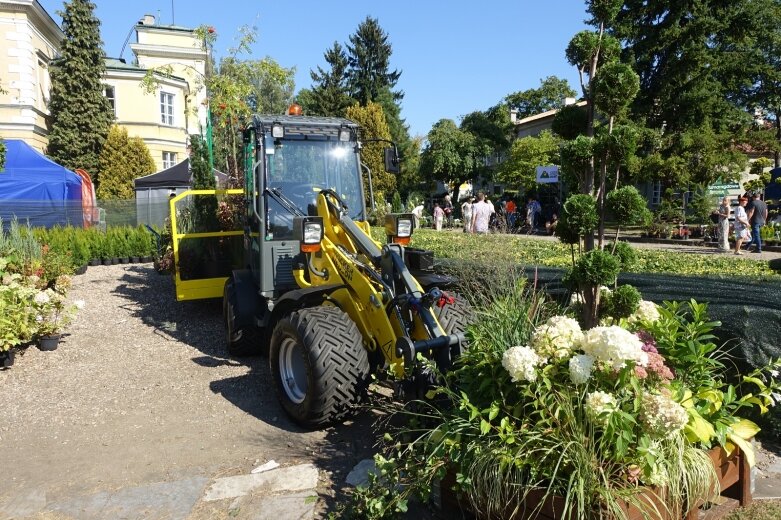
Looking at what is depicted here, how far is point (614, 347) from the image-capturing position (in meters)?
2.78

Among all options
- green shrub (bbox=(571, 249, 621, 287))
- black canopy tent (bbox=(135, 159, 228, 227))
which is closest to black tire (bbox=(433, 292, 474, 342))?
green shrub (bbox=(571, 249, 621, 287))

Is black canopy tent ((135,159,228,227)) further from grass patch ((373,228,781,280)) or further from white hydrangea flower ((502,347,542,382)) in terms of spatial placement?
white hydrangea flower ((502,347,542,382))

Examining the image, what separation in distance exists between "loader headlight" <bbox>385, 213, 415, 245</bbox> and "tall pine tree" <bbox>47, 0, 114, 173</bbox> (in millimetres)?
24894

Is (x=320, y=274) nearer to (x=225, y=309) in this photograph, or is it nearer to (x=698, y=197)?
(x=225, y=309)

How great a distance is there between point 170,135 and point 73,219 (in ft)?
48.4

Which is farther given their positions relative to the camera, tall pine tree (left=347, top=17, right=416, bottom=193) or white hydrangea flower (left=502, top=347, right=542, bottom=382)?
tall pine tree (left=347, top=17, right=416, bottom=193)

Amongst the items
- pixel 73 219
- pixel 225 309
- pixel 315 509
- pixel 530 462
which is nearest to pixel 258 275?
pixel 225 309

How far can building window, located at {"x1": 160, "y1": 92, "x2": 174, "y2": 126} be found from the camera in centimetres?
3044

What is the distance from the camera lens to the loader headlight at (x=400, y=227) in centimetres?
574

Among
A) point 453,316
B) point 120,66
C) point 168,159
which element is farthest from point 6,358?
point 168,159

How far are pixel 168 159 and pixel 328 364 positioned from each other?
3004cm

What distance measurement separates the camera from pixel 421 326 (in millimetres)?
4121

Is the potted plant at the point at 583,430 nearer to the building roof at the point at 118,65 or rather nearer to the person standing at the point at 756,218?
the person standing at the point at 756,218

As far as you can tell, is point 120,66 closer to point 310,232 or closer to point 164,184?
point 164,184
